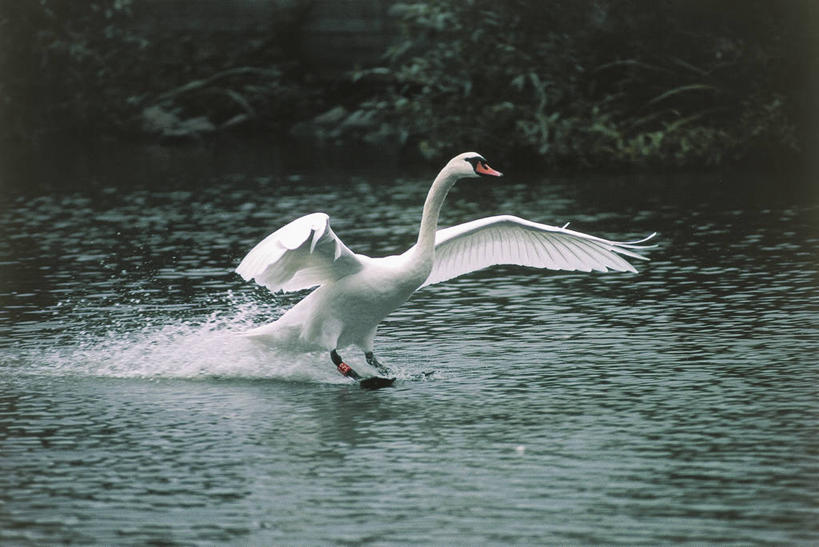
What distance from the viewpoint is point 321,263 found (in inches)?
488

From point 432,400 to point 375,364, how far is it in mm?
1228

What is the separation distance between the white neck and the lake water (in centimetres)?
99

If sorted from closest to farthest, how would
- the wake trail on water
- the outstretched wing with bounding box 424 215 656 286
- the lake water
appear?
the lake water < the wake trail on water < the outstretched wing with bounding box 424 215 656 286

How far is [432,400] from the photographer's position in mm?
11688

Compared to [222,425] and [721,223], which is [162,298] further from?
[721,223]

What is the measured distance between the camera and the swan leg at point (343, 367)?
1258cm

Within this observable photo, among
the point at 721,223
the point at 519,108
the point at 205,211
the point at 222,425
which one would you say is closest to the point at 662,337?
the point at 222,425

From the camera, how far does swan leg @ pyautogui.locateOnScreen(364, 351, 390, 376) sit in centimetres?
1278

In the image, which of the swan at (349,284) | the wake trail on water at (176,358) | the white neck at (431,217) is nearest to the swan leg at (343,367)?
the swan at (349,284)

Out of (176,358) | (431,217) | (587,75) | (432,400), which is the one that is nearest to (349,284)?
(431,217)

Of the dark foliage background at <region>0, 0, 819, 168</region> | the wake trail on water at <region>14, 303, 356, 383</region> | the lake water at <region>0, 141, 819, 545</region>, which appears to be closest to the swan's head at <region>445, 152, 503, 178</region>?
the lake water at <region>0, 141, 819, 545</region>

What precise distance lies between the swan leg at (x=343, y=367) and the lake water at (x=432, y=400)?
146 millimetres

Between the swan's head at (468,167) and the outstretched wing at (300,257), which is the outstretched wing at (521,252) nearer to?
the swan's head at (468,167)

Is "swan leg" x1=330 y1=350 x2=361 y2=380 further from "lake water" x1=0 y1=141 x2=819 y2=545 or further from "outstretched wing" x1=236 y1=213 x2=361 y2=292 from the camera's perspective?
"outstretched wing" x1=236 y1=213 x2=361 y2=292
